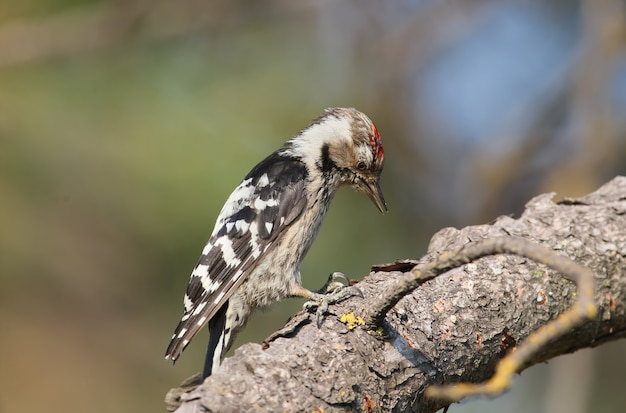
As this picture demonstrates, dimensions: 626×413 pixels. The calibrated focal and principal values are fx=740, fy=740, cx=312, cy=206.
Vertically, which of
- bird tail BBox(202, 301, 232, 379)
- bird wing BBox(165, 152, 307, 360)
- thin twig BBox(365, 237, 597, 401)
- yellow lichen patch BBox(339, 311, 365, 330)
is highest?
bird wing BBox(165, 152, 307, 360)

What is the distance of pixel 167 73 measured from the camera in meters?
5.02

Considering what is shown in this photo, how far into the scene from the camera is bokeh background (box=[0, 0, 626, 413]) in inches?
171

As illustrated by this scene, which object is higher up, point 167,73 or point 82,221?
point 167,73

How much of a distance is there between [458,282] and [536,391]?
296 cm

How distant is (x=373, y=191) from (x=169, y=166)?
1.33m

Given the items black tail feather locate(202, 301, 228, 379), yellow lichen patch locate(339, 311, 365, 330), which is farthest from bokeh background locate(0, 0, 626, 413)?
yellow lichen patch locate(339, 311, 365, 330)

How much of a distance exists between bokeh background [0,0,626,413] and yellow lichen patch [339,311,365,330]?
185cm

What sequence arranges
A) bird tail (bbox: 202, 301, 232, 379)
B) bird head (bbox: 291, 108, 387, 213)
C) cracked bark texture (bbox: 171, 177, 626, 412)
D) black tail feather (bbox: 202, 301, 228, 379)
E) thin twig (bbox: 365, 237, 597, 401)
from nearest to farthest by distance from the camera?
thin twig (bbox: 365, 237, 597, 401), cracked bark texture (bbox: 171, 177, 626, 412), bird tail (bbox: 202, 301, 232, 379), black tail feather (bbox: 202, 301, 228, 379), bird head (bbox: 291, 108, 387, 213)

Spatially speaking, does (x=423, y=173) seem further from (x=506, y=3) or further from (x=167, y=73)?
(x=167, y=73)

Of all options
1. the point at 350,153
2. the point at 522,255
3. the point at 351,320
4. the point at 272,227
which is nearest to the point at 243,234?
the point at 272,227

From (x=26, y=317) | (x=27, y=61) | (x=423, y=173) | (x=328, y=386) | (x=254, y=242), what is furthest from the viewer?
(x=423, y=173)

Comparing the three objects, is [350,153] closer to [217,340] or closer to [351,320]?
[217,340]

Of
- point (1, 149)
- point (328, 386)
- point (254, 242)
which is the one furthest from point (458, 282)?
point (1, 149)

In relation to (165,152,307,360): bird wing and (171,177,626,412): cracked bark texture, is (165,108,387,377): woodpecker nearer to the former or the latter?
(165,152,307,360): bird wing
